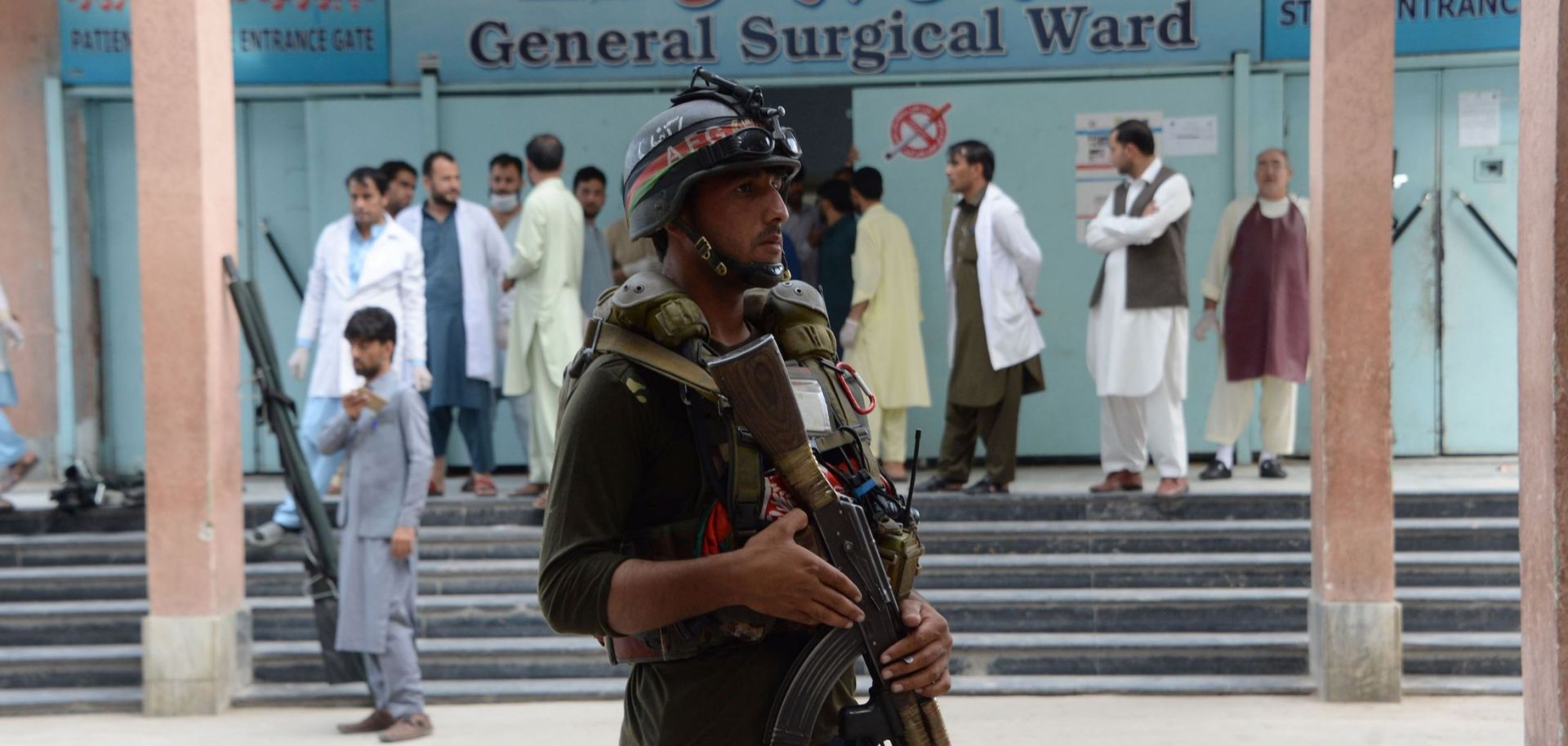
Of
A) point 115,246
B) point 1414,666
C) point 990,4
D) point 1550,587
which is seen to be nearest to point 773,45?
point 990,4

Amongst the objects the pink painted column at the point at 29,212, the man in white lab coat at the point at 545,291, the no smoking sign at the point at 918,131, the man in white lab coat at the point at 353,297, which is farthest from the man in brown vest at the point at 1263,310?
the pink painted column at the point at 29,212

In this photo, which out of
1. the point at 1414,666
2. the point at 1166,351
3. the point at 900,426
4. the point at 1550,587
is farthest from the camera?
the point at 900,426

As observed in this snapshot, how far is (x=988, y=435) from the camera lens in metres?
9.26

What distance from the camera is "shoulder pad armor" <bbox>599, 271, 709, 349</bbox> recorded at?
2521mm

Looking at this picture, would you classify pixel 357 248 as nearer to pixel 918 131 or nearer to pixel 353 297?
pixel 353 297

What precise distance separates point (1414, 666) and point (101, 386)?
318 inches

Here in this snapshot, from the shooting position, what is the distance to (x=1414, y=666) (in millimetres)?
7910

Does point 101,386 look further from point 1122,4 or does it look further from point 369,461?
point 1122,4

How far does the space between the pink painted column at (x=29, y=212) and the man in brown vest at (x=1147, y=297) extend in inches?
261

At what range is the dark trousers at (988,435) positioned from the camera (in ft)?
30.0

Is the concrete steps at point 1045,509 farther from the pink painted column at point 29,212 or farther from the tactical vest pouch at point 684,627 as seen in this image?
the tactical vest pouch at point 684,627

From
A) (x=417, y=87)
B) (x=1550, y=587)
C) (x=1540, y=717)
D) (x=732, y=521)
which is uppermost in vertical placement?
(x=417, y=87)

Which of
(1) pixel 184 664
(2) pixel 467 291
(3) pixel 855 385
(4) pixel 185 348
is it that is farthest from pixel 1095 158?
(3) pixel 855 385

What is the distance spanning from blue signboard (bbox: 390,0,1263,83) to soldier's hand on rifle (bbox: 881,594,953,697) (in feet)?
27.4
